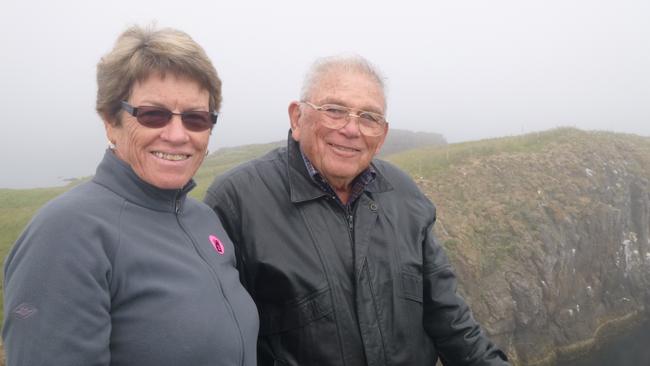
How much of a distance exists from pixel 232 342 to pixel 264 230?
1217mm

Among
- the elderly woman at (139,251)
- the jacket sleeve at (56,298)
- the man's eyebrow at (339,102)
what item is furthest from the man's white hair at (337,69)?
the jacket sleeve at (56,298)

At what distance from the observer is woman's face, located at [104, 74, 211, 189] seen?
9.11 ft

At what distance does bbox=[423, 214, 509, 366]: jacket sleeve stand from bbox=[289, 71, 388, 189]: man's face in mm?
1096

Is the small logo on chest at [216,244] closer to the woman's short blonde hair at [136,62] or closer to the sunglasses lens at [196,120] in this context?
the sunglasses lens at [196,120]

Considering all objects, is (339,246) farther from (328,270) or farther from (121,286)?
(121,286)

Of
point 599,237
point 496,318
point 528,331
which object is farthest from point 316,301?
point 599,237

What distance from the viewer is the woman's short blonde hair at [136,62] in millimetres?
2689

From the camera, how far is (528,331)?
50.6 ft

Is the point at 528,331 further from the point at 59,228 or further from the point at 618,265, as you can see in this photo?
the point at 59,228

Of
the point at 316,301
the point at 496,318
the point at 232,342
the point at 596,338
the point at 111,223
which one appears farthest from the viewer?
the point at 596,338

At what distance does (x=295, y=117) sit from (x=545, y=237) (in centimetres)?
1582

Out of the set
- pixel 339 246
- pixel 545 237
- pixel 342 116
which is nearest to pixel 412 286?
pixel 339 246

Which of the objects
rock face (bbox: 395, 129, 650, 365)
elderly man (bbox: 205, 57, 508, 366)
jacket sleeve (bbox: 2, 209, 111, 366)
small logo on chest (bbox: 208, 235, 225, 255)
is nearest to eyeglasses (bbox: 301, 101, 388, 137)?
elderly man (bbox: 205, 57, 508, 366)

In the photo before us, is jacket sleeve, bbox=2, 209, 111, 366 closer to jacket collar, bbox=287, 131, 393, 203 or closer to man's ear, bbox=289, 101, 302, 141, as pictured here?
jacket collar, bbox=287, 131, 393, 203
